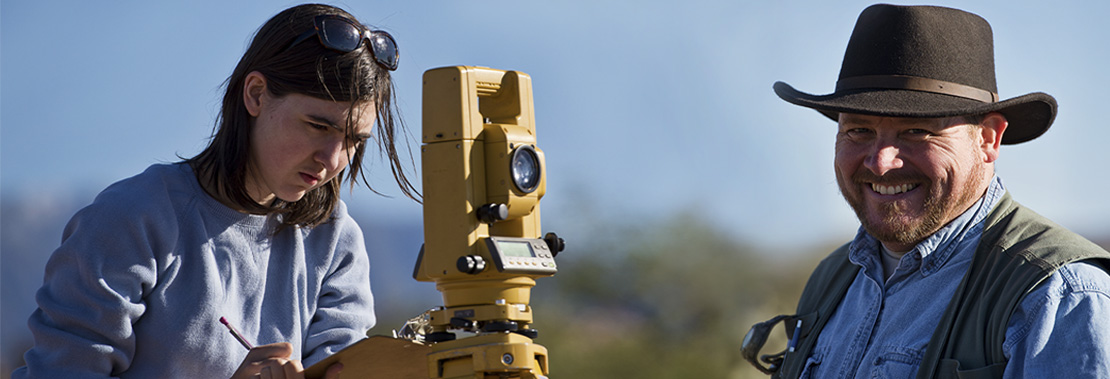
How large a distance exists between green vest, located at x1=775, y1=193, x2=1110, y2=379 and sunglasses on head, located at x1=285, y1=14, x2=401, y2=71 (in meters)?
1.87

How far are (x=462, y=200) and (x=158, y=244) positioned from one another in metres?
0.91

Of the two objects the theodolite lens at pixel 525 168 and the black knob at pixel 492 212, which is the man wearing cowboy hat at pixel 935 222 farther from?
the black knob at pixel 492 212

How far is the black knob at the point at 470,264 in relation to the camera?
2945 millimetres

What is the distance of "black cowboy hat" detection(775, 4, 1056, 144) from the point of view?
3420 millimetres

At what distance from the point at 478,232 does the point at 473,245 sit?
4 cm

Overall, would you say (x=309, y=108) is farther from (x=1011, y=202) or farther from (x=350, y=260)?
(x=1011, y=202)

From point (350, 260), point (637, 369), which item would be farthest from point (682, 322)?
point (350, 260)

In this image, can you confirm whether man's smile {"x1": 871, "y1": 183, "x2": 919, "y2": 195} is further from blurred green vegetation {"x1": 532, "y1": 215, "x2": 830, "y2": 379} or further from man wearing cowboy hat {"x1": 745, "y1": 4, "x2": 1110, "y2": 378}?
blurred green vegetation {"x1": 532, "y1": 215, "x2": 830, "y2": 379}

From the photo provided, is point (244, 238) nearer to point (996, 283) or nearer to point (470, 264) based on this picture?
point (470, 264)

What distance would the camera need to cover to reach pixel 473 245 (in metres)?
3.03

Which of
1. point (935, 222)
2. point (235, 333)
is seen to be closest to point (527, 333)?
point (235, 333)

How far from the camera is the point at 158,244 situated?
316 centimetres

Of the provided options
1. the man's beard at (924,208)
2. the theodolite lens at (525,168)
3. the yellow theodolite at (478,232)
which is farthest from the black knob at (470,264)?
the man's beard at (924,208)

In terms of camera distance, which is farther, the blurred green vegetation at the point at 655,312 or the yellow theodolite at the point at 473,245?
the blurred green vegetation at the point at 655,312
